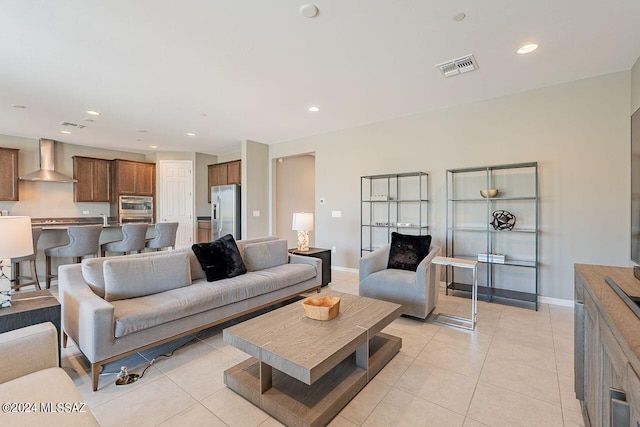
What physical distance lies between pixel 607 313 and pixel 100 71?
14.4 ft

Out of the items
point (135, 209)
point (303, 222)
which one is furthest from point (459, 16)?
point (135, 209)

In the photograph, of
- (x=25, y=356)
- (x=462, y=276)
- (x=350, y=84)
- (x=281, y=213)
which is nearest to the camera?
(x=25, y=356)

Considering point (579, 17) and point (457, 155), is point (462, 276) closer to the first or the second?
point (457, 155)

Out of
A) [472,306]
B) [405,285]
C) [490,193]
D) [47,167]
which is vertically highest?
Answer: [47,167]

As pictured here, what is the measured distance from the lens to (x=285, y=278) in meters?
3.27

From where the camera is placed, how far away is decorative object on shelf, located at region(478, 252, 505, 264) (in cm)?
366

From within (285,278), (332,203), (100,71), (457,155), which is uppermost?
(100,71)

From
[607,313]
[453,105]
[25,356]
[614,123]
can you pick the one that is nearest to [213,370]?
[25,356]

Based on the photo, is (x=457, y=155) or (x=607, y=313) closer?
(x=607, y=313)

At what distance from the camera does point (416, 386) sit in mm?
1971

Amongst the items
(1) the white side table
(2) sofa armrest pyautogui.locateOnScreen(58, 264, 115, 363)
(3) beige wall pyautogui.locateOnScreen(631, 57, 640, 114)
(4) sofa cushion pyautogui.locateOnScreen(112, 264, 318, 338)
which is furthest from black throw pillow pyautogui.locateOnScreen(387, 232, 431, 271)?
(2) sofa armrest pyautogui.locateOnScreen(58, 264, 115, 363)

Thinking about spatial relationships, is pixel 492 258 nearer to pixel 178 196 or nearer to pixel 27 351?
pixel 27 351

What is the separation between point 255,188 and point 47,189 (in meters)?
4.36

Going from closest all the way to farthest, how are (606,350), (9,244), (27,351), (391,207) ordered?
(606,350) < (27,351) < (9,244) < (391,207)
